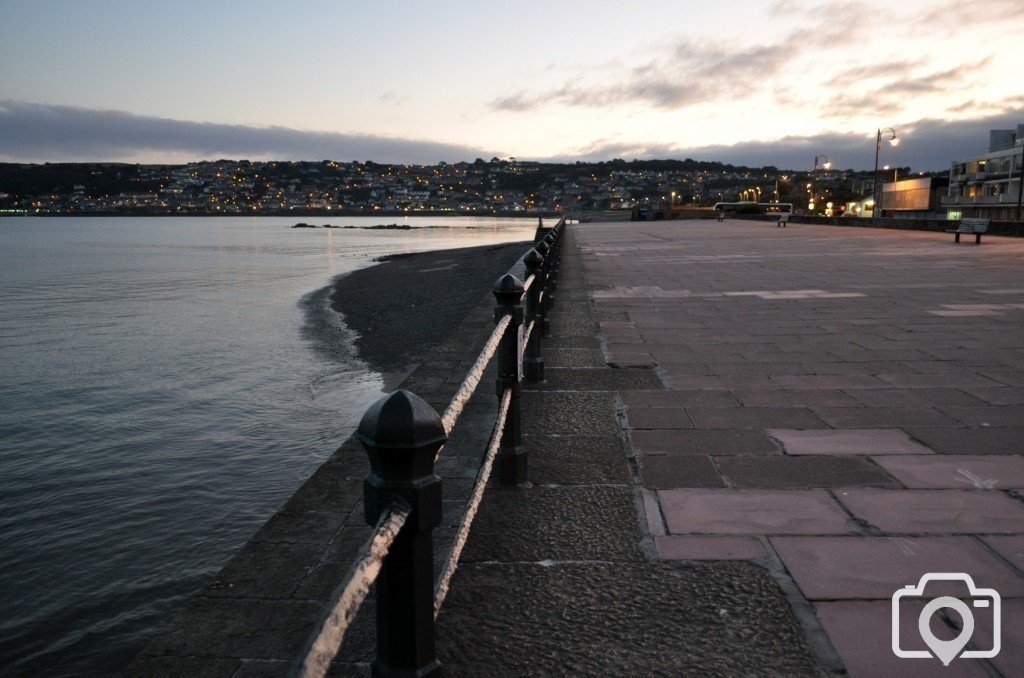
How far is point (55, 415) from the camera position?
1037cm

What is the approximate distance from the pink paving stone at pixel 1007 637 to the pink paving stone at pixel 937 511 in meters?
0.61

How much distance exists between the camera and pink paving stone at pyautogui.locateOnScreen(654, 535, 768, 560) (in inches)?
114

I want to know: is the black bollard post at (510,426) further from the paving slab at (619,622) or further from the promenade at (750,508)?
the paving slab at (619,622)

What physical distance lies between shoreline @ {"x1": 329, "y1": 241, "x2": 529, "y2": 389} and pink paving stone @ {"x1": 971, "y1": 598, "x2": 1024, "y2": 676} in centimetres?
902

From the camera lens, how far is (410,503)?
152 cm

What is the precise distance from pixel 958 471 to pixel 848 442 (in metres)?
0.62

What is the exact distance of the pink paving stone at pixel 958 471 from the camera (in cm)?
361

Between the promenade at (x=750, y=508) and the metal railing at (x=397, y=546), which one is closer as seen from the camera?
the metal railing at (x=397, y=546)

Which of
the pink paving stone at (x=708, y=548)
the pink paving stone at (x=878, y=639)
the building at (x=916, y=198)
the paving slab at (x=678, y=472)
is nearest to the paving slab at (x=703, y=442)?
the paving slab at (x=678, y=472)

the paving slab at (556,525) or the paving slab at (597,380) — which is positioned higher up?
the paving slab at (597,380)

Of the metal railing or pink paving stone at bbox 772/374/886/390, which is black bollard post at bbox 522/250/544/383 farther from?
the metal railing

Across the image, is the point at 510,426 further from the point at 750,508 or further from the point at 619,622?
the point at 619,622

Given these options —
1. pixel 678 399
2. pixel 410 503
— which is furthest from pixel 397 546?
pixel 678 399

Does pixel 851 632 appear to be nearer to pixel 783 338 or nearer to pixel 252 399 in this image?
pixel 783 338
